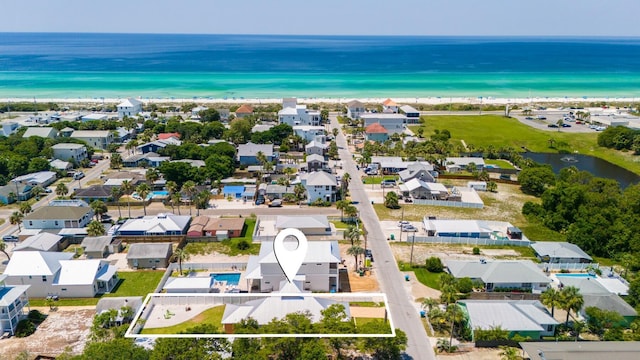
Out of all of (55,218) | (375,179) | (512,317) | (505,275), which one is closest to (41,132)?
(55,218)

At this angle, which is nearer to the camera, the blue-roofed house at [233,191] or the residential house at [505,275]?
the residential house at [505,275]

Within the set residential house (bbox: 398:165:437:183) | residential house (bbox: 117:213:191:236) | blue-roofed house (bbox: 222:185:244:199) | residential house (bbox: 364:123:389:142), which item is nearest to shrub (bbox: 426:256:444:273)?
residential house (bbox: 398:165:437:183)

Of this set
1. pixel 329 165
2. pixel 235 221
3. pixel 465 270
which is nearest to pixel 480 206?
pixel 465 270

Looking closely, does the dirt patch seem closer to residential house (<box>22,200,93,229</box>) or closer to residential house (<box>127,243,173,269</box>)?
residential house (<box>127,243,173,269</box>)

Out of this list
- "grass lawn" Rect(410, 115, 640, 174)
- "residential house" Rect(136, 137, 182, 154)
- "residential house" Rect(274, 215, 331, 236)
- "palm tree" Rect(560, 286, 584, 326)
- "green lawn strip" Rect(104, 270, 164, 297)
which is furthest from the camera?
"grass lawn" Rect(410, 115, 640, 174)

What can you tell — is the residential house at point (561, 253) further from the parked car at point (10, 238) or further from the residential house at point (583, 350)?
the parked car at point (10, 238)

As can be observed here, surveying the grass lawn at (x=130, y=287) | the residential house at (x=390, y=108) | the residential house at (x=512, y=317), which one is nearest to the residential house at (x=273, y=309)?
the residential house at (x=512, y=317)
